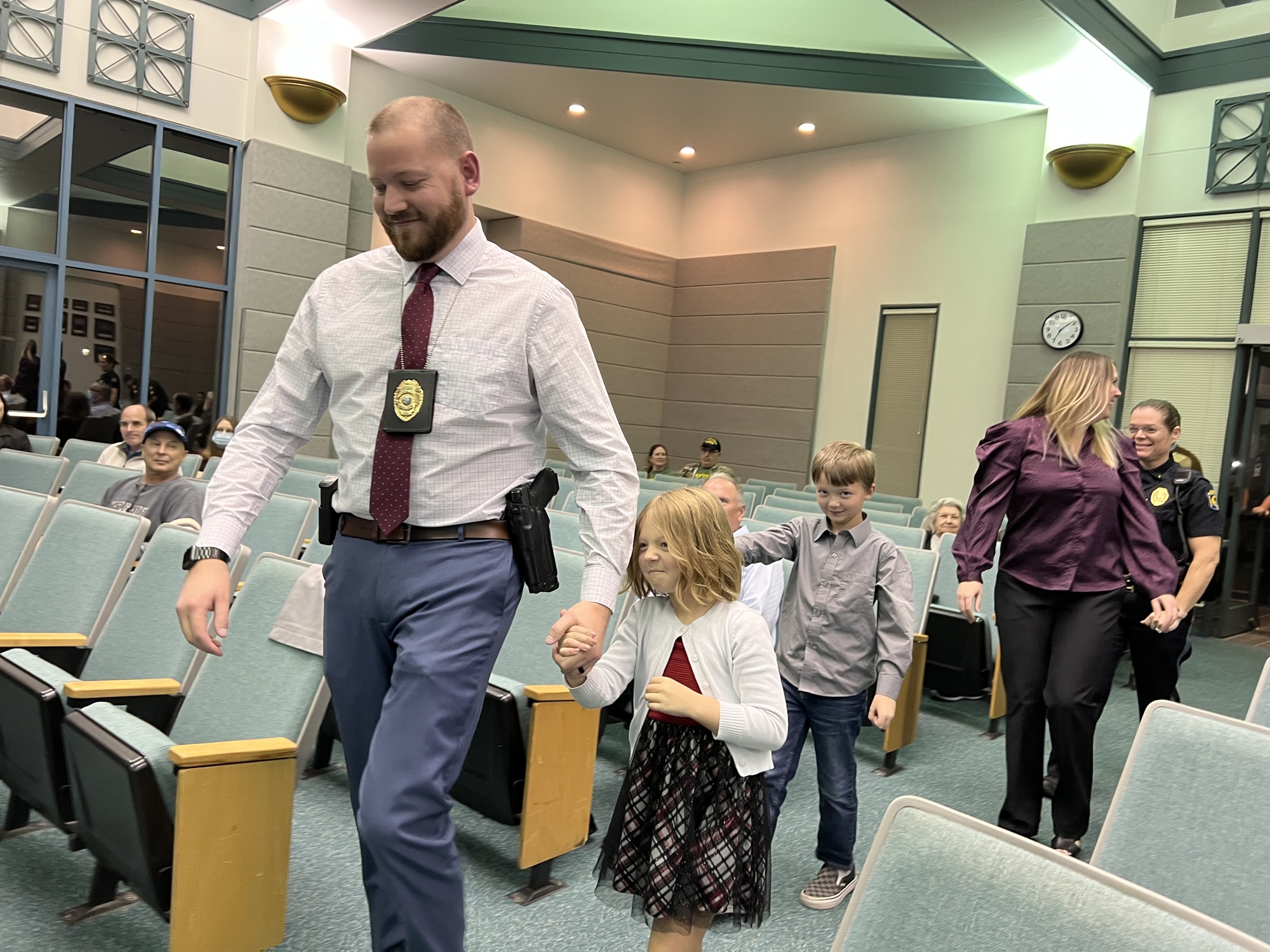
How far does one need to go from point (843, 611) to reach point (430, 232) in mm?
1452

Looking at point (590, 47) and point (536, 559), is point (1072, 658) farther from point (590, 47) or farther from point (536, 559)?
point (590, 47)

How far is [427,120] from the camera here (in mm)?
1431

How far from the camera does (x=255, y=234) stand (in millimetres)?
8289

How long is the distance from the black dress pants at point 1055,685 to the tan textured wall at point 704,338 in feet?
27.7

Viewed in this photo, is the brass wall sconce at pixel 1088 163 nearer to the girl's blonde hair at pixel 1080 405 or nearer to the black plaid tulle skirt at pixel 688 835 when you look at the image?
the girl's blonde hair at pixel 1080 405

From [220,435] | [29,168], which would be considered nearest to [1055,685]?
[220,435]

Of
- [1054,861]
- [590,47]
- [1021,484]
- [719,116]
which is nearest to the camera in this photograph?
[1054,861]

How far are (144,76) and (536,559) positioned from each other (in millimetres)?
8087

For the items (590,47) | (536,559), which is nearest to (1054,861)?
(536,559)

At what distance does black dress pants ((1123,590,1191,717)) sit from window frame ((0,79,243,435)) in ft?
25.4

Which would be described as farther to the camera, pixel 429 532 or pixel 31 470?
pixel 31 470

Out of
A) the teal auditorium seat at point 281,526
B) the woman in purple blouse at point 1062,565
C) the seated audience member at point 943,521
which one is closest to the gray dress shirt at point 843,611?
the woman in purple blouse at point 1062,565

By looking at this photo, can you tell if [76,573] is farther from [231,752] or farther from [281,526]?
[231,752]

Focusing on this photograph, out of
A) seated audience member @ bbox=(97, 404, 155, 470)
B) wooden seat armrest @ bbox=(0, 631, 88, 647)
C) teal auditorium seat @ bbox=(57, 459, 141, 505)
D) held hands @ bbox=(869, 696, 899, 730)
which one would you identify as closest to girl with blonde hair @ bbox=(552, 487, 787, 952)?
held hands @ bbox=(869, 696, 899, 730)
